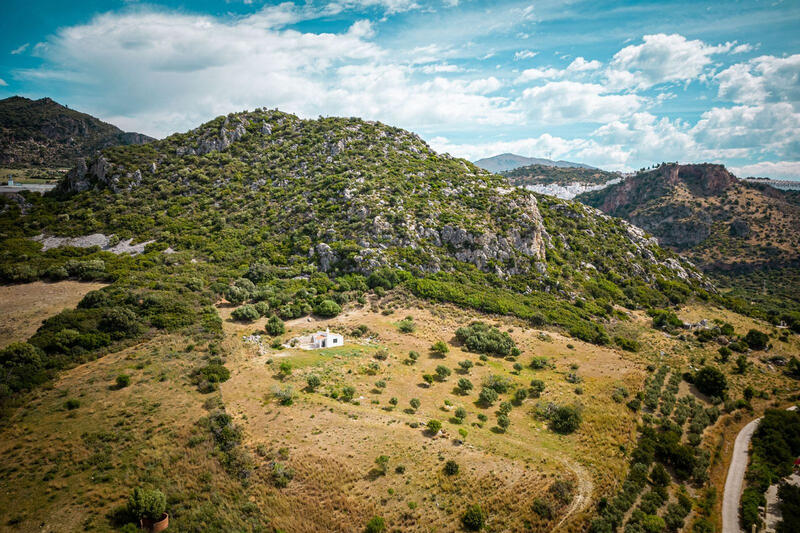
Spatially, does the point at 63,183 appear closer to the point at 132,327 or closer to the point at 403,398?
the point at 132,327

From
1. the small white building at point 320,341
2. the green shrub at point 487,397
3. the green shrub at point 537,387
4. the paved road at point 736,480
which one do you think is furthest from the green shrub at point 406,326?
the paved road at point 736,480

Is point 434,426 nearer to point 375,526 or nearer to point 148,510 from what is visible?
point 375,526

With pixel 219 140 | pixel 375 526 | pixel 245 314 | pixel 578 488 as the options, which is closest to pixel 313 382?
pixel 375 526

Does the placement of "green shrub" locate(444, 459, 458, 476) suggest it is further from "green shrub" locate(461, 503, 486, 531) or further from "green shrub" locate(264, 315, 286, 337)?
"green shrub" locate(264, 315, 286, 337)

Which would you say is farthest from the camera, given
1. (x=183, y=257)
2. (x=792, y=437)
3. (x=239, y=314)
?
(x=183, y=257)

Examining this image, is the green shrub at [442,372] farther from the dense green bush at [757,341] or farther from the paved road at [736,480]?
the dense green bush at [757,341]

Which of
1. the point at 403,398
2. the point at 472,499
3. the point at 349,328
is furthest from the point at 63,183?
the point at 472,499
